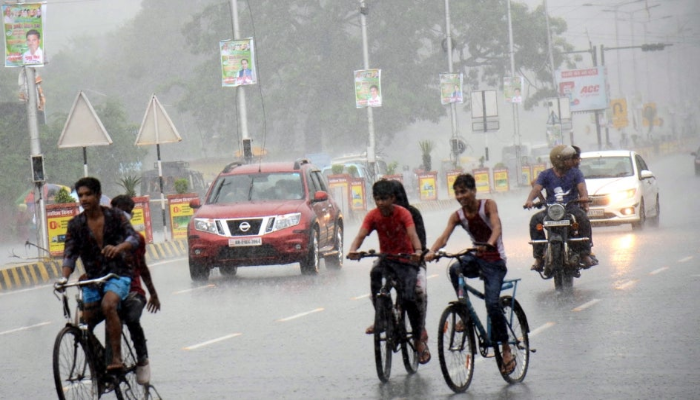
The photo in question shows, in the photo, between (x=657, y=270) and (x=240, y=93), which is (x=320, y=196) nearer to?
(x=657, y=270)

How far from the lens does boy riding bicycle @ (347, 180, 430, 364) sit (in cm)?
908

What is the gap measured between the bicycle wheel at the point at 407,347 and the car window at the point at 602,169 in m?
15.8

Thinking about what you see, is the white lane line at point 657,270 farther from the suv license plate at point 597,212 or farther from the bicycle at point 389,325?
the bicycle at point 389,325

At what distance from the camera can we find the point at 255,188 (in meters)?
19.3

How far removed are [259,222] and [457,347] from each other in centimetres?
991

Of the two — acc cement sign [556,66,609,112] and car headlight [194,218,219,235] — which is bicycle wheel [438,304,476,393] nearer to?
car headlight [194,218,219,235]

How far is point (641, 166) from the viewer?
1023 inches

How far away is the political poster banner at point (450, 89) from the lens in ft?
167

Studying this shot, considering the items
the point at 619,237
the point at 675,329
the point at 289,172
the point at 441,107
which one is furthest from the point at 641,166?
the point at 441,107

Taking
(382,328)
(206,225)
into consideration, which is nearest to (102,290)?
(382,328)

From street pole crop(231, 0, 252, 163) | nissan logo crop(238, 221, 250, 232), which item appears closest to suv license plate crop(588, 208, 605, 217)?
nissan logo crop(238, 221, 250, 232)

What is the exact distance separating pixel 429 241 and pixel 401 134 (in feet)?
278

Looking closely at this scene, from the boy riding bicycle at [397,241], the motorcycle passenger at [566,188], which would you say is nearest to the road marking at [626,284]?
the motorcycle passenger at [566,188]

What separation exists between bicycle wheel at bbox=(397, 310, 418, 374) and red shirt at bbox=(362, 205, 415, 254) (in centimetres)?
47
